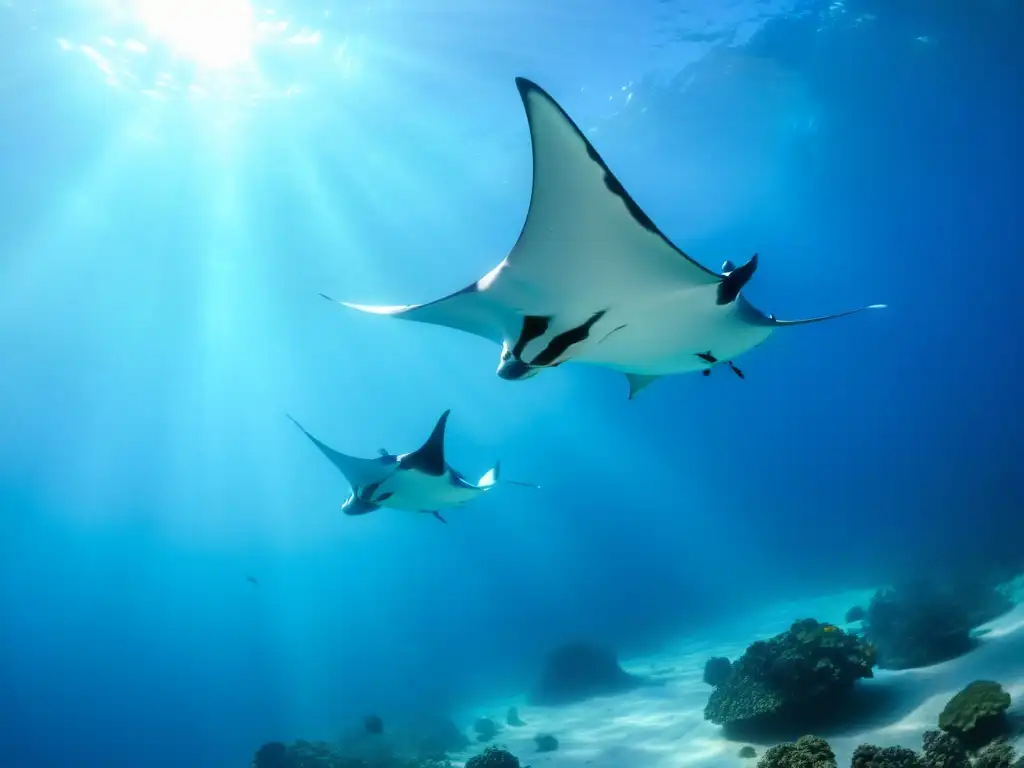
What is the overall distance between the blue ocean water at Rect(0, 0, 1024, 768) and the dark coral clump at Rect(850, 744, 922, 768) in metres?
17.7

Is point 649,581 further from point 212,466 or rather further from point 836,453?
point 212,466

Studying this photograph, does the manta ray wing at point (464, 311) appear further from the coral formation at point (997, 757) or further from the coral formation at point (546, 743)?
the coral formation at point (546, 743)

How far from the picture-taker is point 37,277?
73.8 feet

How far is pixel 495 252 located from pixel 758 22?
12.9 metres

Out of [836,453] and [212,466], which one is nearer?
[212,466]

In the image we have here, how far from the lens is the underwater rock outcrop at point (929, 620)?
8.47 meters

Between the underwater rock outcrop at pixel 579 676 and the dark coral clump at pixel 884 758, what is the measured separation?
12.9 m

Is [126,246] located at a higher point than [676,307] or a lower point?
higher

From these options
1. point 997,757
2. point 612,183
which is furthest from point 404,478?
point 997,757

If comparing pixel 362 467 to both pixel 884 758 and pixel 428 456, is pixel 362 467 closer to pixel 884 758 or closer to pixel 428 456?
pixel 428 456

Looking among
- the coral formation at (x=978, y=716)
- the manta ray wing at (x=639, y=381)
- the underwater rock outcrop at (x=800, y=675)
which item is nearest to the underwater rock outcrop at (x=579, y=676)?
the underwater rock outcrop at (x=800, y=675)

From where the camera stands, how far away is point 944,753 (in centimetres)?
489

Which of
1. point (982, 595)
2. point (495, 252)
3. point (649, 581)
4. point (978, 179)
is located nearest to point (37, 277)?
point (495, 252)

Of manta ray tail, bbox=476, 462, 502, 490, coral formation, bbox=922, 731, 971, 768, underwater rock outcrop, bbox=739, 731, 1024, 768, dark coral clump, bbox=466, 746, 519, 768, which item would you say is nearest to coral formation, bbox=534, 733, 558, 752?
dark coral clump, bbox=466, 746, 519, 768
